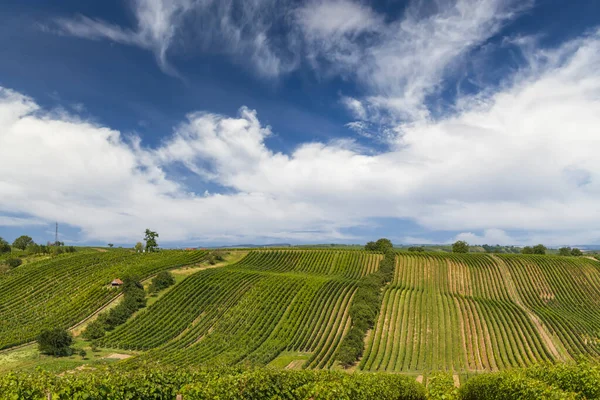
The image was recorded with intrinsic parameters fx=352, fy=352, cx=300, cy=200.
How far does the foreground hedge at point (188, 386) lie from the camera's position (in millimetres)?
15938

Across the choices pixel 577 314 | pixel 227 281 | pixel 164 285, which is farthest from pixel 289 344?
pixel 577 314

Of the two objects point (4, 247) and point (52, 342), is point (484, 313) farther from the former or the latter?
point (4, 247)

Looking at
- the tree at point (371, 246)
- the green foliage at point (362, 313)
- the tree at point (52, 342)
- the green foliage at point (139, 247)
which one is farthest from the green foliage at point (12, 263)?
the tree at point (371, 246)

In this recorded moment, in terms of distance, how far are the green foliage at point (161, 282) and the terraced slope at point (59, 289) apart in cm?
566

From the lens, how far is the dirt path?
64.7 m

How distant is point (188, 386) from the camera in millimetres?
18109

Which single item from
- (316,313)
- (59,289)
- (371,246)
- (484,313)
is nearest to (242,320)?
(316,313)

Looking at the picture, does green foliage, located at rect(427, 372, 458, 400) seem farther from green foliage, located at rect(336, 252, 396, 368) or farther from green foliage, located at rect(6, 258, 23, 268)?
green foliage, located at rect(6, 258, 23, 268)

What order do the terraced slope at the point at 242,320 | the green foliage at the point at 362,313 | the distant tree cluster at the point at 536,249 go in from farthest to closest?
1. the distant tree cluster at the point at 536,249
2. the terraced slope at the point at 242,320
3. the green foliage at the point at 362,313

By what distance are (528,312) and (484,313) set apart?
1239cm

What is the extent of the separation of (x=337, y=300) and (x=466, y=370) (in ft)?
101

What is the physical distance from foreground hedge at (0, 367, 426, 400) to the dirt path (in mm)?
59294

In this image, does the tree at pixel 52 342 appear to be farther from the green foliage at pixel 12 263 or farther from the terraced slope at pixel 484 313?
the green foliage at pixel 12 263

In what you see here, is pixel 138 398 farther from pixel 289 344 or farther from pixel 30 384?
pixel 289 344
